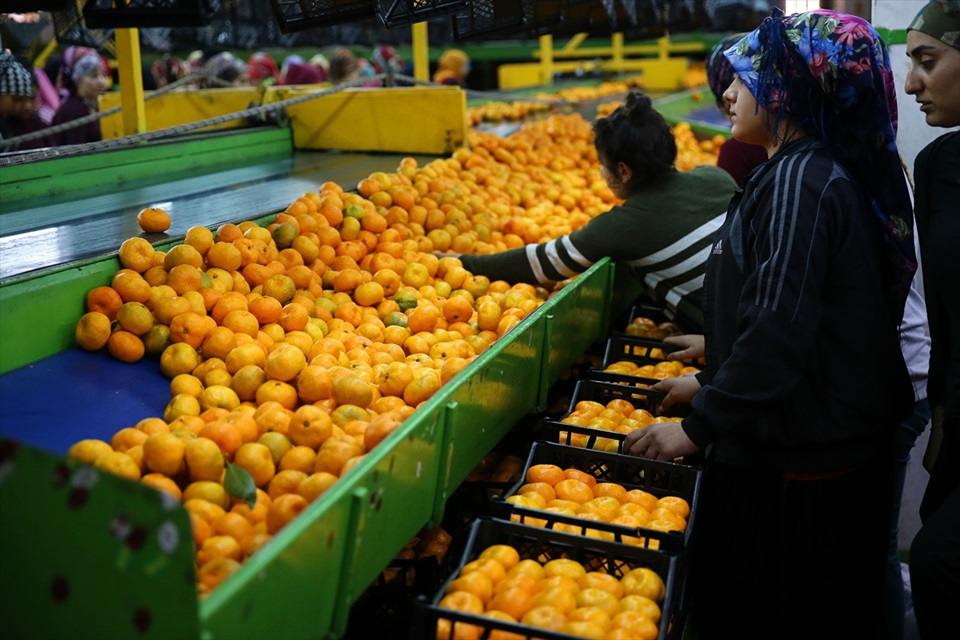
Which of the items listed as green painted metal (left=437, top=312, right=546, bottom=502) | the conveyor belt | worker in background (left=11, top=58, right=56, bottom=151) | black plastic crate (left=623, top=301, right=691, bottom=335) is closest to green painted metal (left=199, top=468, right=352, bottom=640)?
green painted metal (left=437, top=312, right=546, bottom=502)

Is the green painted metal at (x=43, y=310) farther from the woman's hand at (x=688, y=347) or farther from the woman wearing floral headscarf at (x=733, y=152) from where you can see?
the woman wearing floral headscarf at (x=733, y=152)

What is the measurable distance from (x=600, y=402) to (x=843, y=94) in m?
1.31

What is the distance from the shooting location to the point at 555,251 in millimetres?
3424

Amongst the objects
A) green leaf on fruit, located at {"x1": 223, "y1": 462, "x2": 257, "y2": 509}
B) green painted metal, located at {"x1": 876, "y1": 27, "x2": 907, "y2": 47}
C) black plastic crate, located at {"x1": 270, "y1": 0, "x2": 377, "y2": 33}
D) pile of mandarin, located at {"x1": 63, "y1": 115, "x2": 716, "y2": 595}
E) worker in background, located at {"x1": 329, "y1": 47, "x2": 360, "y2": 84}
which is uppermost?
worker in background, located at {"x1": 329, "y1": 47, "x2": 360, "y2": 84}

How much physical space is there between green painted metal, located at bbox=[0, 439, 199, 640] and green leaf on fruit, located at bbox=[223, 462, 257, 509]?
1.40 ft

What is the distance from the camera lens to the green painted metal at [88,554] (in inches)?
49.5

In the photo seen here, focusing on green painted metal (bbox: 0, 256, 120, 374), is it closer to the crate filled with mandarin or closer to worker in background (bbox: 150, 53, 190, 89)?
the crate filled with mandarin

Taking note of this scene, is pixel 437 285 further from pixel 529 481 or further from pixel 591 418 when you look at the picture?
pixel 529 481

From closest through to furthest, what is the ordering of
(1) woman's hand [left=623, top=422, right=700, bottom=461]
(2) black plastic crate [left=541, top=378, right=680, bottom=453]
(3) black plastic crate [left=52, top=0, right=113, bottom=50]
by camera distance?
(1) woman's hand [left=623, top=422, right=700, bottom=461] → (2) black plastic crate [left=541, top=378, right=680, bottom=453] → (3) black plastic crate [left=52, top=0, right=113, bottom=50]

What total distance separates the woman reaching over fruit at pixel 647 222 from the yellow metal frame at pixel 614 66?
7.02 metres

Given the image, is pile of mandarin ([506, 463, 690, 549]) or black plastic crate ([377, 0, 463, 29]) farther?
black plastic crate ([377, 0, 463, 29])

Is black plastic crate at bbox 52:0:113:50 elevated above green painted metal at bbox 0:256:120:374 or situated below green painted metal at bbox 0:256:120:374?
above

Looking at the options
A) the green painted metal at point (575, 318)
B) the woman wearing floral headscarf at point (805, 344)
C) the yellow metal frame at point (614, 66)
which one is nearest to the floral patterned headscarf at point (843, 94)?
the woman wearing floral headscarf at point (805, 344)

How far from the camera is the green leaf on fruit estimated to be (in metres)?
1.80
